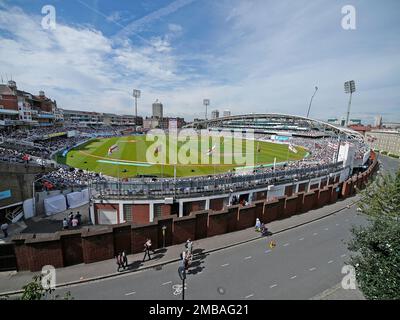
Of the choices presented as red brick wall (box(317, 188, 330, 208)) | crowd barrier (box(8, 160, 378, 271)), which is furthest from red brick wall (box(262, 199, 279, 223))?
red brick wall (box(317, 188, 330, 208))

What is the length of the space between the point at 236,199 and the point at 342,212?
9.74m

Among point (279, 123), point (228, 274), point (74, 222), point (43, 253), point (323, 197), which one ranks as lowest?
point (74, 222)

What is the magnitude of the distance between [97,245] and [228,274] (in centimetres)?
675

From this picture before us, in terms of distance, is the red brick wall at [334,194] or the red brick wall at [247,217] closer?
the red brick wall at [247,217]

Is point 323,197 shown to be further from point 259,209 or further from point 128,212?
point 128,212

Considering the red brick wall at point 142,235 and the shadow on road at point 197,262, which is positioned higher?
the red brick wall at point 142,235

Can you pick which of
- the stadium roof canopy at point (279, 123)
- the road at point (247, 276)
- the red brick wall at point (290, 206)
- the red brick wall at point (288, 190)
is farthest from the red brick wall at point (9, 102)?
the stadium roof canopy at point (279, 123)

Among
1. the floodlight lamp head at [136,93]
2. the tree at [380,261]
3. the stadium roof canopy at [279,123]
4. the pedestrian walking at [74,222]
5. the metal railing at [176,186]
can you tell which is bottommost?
the pedestrian walking at [74,222]

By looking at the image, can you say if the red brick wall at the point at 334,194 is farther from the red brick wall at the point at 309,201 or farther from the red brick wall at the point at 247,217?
the red brick wall at the point at 247,217

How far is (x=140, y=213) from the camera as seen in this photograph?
1584 centimetres

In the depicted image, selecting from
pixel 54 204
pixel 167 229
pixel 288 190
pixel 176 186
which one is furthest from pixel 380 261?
pixel 54 204

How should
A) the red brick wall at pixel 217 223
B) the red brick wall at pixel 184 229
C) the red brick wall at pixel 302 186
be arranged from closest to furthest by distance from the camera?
the red brick wall at pixel 184 229 → the red brick wall at pixel 217 223 → the red brick wall at pixel 302 186

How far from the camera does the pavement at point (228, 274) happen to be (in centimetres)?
883
